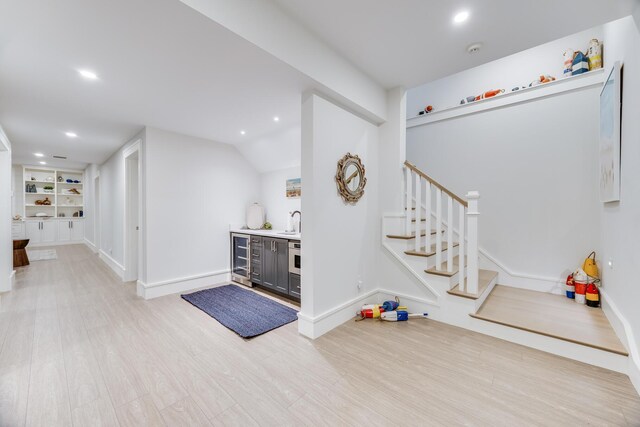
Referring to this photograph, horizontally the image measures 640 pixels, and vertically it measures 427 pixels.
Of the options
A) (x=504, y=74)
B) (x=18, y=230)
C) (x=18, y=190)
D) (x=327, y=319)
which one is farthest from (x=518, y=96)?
(x=18, y=190)

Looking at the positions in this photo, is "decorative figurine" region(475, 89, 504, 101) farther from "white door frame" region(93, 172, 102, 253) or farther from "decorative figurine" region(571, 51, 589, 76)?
"white door frame" region(93, 172, 102, 253)

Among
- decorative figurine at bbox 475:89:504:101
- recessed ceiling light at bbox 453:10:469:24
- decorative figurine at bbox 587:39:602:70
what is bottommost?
recessed ceiling light at bbox 453:10:469:24

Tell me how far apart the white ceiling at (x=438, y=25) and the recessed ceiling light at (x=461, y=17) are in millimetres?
34

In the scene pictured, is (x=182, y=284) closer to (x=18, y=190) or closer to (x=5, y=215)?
(x=5, y=215)

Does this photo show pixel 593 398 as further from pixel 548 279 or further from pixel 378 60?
pixel 378 60

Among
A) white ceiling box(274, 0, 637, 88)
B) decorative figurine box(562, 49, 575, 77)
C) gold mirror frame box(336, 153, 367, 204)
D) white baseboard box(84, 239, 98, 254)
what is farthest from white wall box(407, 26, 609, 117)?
white baseboard box(84, 239, 98, 254)

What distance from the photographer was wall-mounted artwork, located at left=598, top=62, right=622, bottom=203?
6.90ft

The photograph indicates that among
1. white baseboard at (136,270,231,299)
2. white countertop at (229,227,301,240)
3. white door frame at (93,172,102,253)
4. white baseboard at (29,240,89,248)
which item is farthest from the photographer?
white baseboard at (29,240,89,248)

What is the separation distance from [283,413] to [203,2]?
2.47 m

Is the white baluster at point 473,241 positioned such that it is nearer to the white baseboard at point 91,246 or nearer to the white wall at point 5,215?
the white wall at point 5,215

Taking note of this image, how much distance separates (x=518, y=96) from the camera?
10.8ft

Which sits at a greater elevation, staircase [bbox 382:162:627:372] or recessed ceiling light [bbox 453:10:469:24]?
recessed ceiling light [bbox 453:10:469:24]

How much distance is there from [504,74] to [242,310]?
4684 millimetres

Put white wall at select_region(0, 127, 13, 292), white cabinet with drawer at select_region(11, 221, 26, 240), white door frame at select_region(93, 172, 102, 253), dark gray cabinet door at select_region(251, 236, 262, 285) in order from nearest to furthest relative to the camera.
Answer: white wall at select_region(0, 127, 13, 292) → dark gray cabinet door at select_region(251, 236, 262, 285) → white door frame at select_region(93, 172, 102, 253) → white cabinet with drawer at select_region(11, 221, 26, 240)
